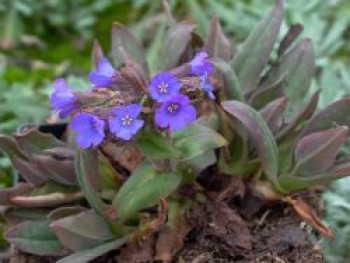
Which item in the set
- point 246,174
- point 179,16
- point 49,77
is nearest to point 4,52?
point 49,77

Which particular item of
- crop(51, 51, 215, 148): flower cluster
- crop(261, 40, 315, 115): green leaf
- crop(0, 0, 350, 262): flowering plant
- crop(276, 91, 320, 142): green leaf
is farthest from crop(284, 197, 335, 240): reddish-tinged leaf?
crop(51, 51, 215, 148): flower cluster

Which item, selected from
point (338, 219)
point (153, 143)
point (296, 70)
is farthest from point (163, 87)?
point (338, 219)

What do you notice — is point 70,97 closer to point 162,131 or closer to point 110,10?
point 162,131

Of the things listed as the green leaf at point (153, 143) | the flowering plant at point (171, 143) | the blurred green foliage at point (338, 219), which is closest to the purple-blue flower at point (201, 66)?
the flowering plant at point (171, 143)

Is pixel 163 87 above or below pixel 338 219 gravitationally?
above

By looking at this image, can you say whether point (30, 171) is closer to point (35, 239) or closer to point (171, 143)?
point (35, 239)

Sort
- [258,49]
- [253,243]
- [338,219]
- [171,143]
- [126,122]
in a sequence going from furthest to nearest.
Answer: [338,219] < [258,49] < [253,243] < [171,143] < [126,122]

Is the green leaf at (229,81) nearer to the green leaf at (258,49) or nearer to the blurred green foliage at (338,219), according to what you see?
the green leaf at (258,49)
